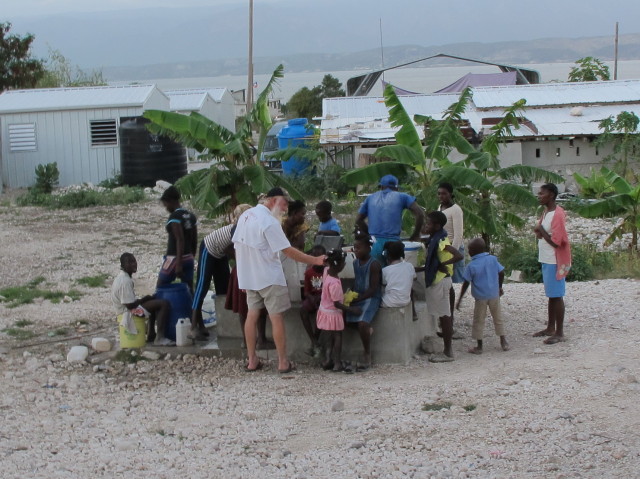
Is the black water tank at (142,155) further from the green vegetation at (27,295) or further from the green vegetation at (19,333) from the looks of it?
the green vegetation at (19,333)

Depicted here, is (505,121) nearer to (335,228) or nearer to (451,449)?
(335,228)

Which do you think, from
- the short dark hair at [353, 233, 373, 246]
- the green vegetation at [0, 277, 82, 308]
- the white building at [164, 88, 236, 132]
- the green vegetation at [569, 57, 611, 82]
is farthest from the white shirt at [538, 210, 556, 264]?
the green vegetation at [569, 57, 611, 82]

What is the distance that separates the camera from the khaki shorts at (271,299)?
812cm

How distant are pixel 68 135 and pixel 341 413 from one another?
72.6 feet

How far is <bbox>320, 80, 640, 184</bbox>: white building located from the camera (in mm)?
25281

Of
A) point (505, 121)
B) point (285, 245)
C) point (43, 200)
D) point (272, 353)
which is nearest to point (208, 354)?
point (272, 353)

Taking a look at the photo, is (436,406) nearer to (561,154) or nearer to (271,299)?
(271,299)

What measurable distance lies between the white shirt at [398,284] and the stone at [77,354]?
317cm

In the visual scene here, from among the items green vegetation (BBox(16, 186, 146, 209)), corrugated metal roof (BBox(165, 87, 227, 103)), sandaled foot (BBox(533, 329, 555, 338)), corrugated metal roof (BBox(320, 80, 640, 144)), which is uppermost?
corrugated metal roof (BBox(165, 87, 227, 103))

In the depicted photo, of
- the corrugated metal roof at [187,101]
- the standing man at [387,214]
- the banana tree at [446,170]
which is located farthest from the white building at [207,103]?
the standing man at [387,214]

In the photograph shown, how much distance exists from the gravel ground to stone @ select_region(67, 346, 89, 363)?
9 cm

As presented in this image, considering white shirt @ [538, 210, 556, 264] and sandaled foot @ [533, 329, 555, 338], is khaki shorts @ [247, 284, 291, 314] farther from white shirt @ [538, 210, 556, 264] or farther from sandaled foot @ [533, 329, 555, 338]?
sandaled foot @ [533, 329, 555, 338]

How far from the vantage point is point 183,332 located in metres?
9.07

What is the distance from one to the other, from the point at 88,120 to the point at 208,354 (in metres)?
19.7
